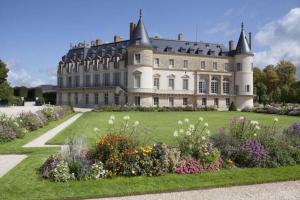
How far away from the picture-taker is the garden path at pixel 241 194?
5891mm

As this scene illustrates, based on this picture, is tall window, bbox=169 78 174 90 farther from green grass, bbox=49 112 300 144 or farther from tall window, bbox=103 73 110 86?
green grass, bbox=49 112 300 144

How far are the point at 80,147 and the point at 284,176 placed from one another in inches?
171

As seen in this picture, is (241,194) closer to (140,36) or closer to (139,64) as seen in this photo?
(139,64)

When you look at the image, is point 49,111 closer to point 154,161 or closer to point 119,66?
point 154,161

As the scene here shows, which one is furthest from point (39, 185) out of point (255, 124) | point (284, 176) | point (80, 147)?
point (255, 124)

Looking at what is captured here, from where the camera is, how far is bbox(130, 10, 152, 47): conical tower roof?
41281 mm

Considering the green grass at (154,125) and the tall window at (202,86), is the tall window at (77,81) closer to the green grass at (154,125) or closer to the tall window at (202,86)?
the tall window at (202,86)

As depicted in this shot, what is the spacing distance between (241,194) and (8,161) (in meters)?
5.88

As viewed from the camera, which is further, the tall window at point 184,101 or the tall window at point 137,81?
the tall window at point 184,101

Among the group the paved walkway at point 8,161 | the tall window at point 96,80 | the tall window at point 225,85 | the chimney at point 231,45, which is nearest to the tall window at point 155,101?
the tall window at point 96,80

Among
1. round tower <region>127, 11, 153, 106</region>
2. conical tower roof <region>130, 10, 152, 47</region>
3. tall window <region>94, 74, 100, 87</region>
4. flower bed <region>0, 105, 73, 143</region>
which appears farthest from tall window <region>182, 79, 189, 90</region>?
flower bed <region>0, 105, 73, 143</region>

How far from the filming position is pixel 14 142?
39.8ft

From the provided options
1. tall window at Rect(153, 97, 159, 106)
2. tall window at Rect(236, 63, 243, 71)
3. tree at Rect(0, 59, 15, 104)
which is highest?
tall window at Rect(236, 63, 243, 71)

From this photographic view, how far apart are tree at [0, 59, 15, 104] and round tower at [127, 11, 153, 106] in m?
16.3
